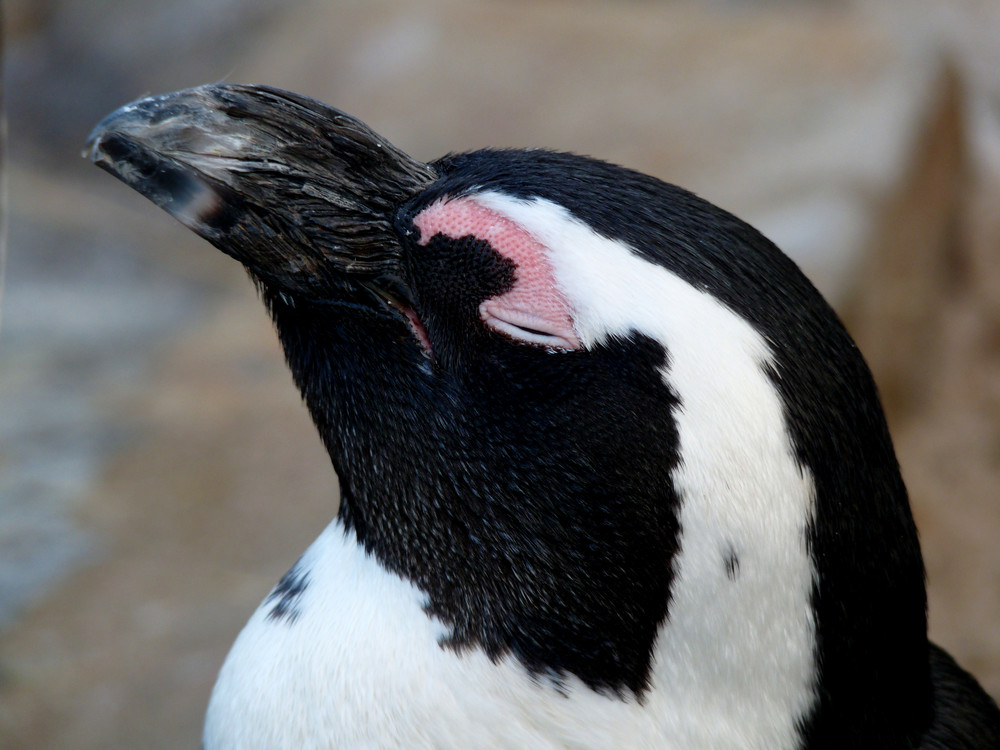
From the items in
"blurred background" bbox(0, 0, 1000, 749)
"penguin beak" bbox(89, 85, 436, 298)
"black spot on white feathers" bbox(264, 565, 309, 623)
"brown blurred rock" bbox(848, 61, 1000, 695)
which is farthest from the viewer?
"brown blurred rock" bbox(848, 61, 1000, 695)

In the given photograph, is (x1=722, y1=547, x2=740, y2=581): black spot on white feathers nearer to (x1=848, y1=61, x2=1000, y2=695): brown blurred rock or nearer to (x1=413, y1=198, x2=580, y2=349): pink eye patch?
(x1=413, y1=198, x2=580, y2=349): pink eye patch

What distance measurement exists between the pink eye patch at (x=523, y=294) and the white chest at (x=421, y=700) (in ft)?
0.98

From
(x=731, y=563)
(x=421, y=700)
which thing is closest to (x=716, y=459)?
(x=731, y=563)

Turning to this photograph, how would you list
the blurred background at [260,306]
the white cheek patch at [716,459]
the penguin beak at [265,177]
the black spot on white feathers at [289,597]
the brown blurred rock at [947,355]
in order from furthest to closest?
the brown blurred rock at [947,355] < the blurred background at [260,306] < the black spot on white feathers at [289,597] < the penguin beak at [265,177] < the white cheek patch at [716,459]

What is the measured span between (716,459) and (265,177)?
51 centimetres

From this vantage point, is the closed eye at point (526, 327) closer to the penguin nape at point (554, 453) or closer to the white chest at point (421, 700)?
the penguin nape at point (554, 453)

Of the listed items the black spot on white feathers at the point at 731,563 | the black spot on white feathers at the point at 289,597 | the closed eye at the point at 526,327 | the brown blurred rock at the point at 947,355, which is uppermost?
the brown blurred rock at the point at 947,355

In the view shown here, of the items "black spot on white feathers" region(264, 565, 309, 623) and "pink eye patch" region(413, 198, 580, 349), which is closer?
"pink eye patch" region(413, 198, 580, 349)

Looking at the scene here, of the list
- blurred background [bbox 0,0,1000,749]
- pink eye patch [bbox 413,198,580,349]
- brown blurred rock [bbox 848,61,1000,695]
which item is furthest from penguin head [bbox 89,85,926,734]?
brown blurred rock [bbox 848,61,1000,695]

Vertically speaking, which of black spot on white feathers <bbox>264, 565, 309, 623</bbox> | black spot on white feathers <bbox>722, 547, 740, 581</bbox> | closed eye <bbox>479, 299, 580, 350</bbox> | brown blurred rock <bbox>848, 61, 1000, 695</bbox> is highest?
brown blurred rock <bbox>848, 61, 1000, 695</bbox>

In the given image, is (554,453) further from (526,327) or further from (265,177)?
(265,177)

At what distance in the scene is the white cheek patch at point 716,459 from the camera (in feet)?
3.06

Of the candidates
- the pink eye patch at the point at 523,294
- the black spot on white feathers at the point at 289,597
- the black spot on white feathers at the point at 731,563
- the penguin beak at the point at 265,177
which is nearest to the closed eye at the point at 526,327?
the pink eye patch at the point at 523,294

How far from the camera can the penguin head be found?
95 cm
